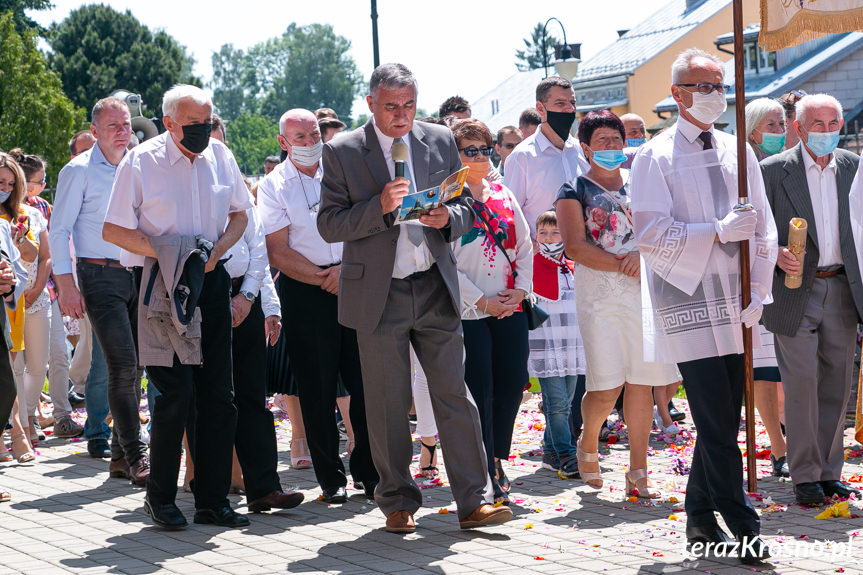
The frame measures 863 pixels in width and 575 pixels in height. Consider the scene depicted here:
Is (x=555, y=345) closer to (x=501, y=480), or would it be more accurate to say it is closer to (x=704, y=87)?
(x=501, y=480)

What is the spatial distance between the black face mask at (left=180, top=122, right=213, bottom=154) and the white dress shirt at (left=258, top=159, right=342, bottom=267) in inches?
45.0

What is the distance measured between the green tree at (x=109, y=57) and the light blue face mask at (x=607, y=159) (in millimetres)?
64007

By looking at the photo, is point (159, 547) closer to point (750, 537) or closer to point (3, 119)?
point (750, 537)

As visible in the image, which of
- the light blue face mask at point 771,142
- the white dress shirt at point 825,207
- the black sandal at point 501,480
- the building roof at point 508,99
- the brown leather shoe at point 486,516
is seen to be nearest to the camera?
the brown leather shoe at point 486,516

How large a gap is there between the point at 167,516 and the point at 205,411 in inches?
25.2

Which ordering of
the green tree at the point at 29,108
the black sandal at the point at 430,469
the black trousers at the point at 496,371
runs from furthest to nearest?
the green tree at the point at 29,108 → the black sandal at the point at 430,469 → the black trousers at the point at 496,371

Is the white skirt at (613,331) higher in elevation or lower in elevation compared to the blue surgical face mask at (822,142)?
lower

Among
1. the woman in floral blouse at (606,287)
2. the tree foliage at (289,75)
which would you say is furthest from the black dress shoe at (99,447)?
the tree foliage at (289,75)

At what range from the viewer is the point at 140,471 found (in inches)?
350

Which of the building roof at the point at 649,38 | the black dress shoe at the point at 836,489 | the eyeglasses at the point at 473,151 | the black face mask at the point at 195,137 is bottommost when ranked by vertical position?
the black dress shoe at the point at 836,489

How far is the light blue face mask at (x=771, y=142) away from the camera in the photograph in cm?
960

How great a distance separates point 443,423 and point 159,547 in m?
1.68

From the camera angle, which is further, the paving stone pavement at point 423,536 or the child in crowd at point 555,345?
the child in crowd at point 555,345

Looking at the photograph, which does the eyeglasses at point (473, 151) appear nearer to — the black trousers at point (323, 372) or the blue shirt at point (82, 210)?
the black trousers at point (323, 372)
